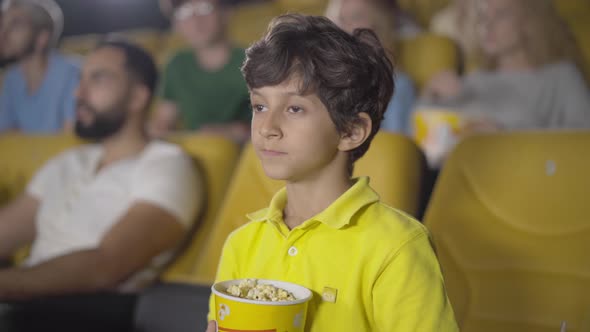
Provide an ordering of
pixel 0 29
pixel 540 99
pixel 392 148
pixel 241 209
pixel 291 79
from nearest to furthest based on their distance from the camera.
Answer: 1. pixel 291 79
2. pixel 392 148
3. pixel 241 209
4. pixel 540 99
5. pixel 0 29

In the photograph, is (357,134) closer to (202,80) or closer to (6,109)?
(202,80)

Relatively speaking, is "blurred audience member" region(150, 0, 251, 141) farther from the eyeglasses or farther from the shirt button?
the shirt button

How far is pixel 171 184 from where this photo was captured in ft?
4.80

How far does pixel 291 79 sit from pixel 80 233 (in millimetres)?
955

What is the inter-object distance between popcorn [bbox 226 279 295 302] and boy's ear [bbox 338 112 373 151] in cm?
17

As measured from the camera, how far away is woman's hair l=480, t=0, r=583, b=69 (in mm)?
1818

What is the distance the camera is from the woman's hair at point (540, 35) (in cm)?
182

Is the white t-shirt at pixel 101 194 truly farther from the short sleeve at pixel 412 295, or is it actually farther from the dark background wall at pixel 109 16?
the dark background wall at pixel 109 16

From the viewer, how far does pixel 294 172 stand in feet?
2.40

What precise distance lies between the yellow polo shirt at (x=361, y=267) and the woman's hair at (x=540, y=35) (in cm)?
121

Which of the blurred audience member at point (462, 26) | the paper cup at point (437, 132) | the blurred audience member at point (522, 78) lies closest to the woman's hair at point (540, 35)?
the blurred audience member at point (522, 78)

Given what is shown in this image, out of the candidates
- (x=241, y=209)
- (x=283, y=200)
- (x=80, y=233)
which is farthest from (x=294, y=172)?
(x=80, y=233)

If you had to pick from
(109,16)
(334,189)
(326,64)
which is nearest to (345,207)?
(334,189)

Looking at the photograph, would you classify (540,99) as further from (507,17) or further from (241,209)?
(241,209)
